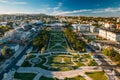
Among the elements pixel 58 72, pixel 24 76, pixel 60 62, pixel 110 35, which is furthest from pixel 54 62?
pixel 110 35

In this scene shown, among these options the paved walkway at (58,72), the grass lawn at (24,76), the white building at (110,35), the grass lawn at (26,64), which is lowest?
the grass lawn at (24,76)

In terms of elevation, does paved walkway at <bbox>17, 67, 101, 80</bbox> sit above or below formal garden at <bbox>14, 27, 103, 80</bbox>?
below

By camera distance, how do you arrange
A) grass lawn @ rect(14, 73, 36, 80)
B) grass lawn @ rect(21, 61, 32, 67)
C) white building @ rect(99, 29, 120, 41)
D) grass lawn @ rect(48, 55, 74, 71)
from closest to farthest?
grass lawn @ rect(14, 73, 36, 80) → grass lawn @ rect(48, 55, 74, 71) → grass lawn @ rect(21, 61, 32, 67) → white building @ rect(99, 29, 120, 41)

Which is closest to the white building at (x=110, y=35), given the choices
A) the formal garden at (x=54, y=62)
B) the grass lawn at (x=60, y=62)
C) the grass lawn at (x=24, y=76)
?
the formal garden at (x=54, y=62)

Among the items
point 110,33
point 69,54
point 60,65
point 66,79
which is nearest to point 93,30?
point 110,33

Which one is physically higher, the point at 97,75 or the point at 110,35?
the point at 110,35

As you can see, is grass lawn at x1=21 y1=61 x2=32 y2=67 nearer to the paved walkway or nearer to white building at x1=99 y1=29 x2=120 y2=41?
the paved walkway

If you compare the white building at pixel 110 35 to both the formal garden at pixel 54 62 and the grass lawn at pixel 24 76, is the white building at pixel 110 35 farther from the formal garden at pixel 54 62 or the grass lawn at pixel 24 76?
the grass lawn at pixel 24 76

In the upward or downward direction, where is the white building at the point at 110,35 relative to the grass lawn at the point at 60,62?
upward

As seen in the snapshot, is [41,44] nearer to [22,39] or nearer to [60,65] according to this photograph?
[22,39]

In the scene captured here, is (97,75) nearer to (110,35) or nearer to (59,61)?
(59,61)

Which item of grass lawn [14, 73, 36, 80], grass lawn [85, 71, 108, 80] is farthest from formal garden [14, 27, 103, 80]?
grass lawn [85, 71, 108, 80]

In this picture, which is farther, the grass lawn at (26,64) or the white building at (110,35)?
the white building at (110,35)
